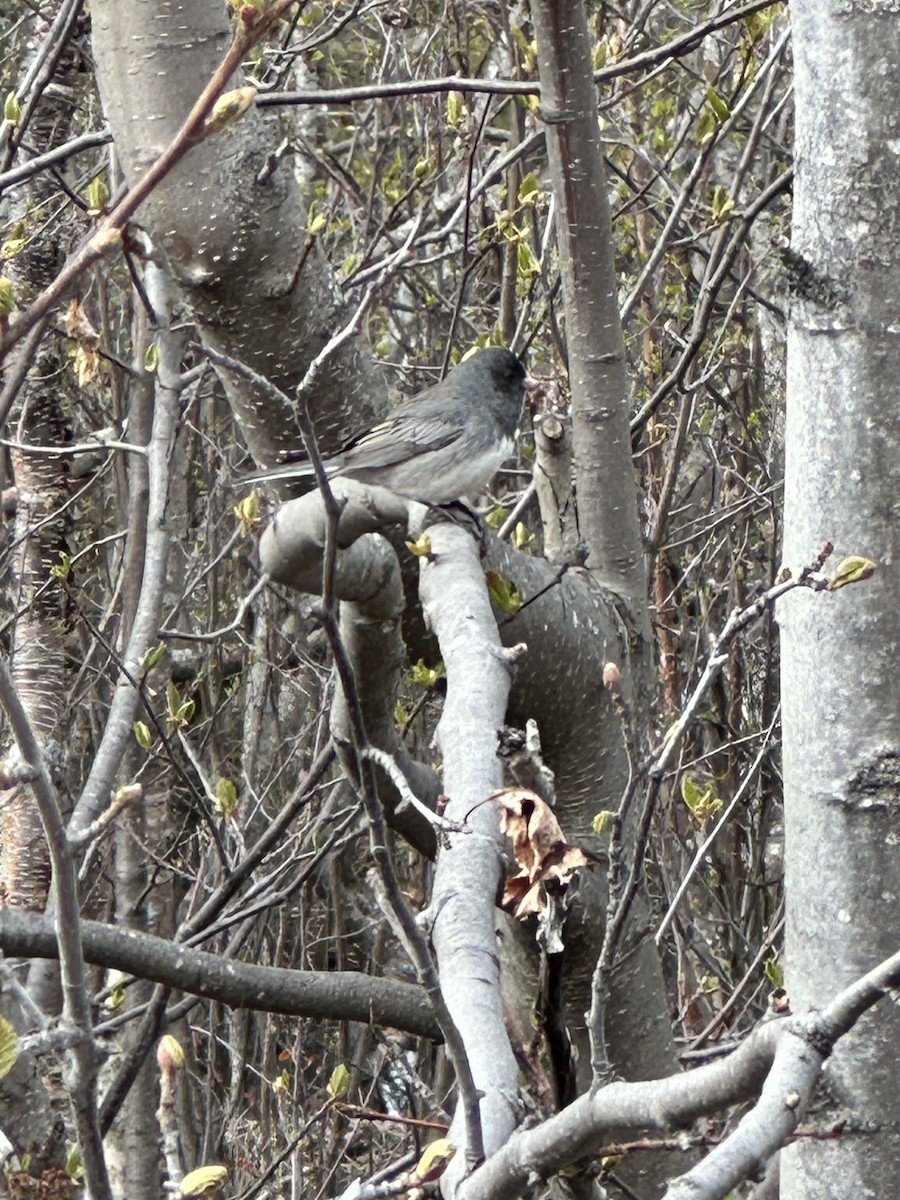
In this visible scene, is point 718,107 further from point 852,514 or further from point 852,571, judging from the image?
point 852,571

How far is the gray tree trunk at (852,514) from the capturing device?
145 cm

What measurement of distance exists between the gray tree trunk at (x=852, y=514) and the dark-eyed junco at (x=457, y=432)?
5.83 ft

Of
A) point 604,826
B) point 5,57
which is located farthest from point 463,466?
point 5,57

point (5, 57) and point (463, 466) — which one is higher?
point (5, 57)

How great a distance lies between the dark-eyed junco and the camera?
3338mm

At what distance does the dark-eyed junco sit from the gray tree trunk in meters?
1.78

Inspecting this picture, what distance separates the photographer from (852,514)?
147cm

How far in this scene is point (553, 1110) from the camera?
157cm

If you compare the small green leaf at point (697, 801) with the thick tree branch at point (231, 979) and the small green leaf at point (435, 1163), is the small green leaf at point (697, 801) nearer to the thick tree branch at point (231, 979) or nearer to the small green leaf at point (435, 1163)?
the thick tree branch at point (231, 979)

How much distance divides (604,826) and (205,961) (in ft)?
2.40

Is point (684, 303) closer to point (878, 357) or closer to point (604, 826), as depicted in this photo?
point (604, 826)

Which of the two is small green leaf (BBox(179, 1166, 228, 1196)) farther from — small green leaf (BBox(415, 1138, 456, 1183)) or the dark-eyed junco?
the dark-eyed junco

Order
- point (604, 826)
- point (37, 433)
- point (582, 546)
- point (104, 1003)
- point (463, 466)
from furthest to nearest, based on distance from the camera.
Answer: point (37, 433)
point (463, 466)
point (104, 1003)
point (582, 546)
point (604, 826)

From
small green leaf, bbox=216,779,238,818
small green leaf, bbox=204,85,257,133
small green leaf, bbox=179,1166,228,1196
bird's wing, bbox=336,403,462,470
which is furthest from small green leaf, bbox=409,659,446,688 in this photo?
small green leaf, bbox=204,85,257,133
